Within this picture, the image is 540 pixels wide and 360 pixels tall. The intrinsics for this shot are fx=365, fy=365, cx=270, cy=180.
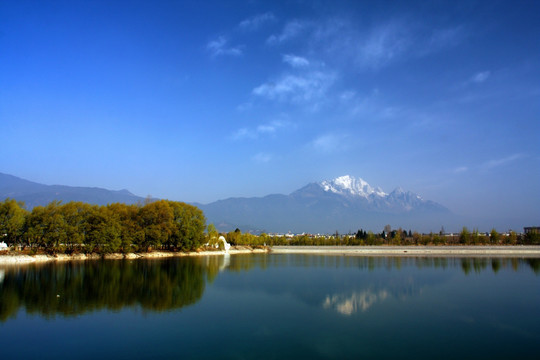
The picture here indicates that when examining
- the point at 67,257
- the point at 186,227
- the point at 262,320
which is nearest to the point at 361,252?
the point at 186,227

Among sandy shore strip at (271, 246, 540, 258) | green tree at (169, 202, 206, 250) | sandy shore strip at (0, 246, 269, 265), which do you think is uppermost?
green tree at (169, 202, 206, 250)

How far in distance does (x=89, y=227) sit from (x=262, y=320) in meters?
42.1

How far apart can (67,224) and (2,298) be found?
3141 cm

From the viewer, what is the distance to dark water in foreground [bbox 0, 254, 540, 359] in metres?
12.7

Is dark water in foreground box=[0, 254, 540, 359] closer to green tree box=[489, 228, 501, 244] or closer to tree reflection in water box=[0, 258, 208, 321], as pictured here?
tree reflection in water box=[0, 258, 208, 321]

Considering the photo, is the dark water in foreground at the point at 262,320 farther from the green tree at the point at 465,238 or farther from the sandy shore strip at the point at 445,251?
the green tree at the point at 465,238

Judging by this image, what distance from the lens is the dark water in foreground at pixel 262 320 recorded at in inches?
500

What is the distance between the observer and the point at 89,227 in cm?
5081

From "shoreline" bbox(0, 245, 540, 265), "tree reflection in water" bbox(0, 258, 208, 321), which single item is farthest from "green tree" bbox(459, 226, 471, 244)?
"tree reflection in water" bbox(0, 258, 208, 321)

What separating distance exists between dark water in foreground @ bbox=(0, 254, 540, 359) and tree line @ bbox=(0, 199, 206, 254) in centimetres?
2153

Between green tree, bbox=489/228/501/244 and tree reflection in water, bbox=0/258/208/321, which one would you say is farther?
green tree, bbox=489/228/501/244

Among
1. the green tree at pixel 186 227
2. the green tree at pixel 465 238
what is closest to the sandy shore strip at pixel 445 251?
the green tree at pixel 465 238

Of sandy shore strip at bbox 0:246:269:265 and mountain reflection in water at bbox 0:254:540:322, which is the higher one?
mountain reflection in water at bbox 0:254:540:322

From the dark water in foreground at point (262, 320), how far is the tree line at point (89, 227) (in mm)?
21529
